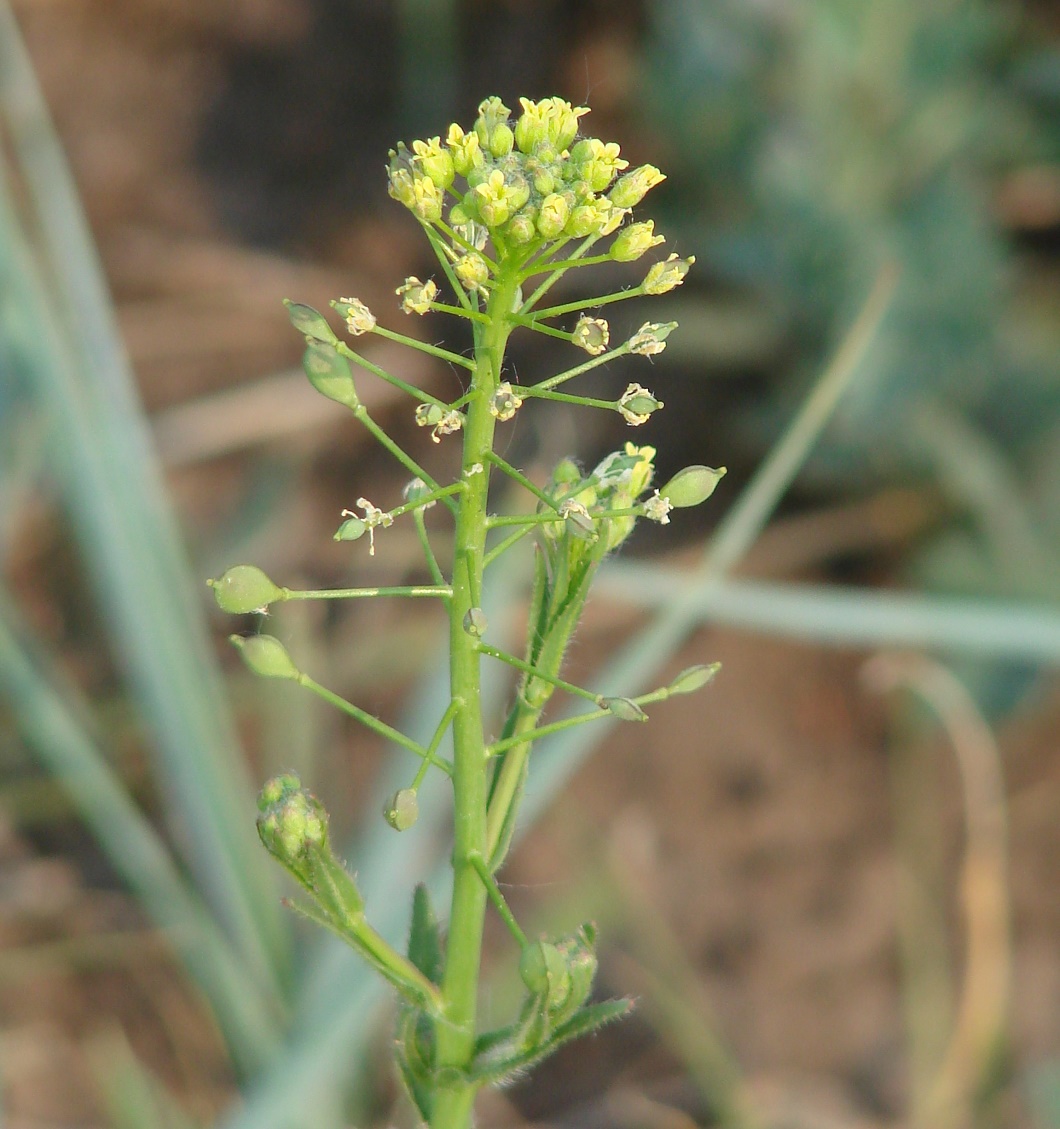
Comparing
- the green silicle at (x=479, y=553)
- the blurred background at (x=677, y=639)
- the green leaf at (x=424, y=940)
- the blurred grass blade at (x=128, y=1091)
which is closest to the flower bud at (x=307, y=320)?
the green silicle at (x=479, y=553)

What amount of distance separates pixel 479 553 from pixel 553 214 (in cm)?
25

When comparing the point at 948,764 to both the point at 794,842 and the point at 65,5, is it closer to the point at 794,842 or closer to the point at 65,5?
the point at 794,842

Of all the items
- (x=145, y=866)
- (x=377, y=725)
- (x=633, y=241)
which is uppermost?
(x=633, y=241)

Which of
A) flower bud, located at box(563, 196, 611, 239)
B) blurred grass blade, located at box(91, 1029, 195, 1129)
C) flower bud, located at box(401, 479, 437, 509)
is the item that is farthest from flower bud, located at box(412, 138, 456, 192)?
blurred grass blade, located at box(91, 1029, 195, 1129)

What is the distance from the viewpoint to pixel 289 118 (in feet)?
12.5

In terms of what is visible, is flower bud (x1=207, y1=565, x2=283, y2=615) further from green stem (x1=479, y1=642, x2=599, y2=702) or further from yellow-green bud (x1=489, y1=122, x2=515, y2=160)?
yellow-green bud (x1=489, y1=122, x2=515, y2=160)

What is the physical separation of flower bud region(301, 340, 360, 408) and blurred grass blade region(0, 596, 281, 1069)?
1.26 metres

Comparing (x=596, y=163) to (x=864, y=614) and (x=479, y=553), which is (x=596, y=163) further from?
(x=864, y=614)

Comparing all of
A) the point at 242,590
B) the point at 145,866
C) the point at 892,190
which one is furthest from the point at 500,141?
the point at 892,190

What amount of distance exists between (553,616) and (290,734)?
134 cm

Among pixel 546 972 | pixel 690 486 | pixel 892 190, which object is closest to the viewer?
pixel 546 972

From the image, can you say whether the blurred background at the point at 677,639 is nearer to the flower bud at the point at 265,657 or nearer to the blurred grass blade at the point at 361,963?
the blurred grass blade at the point at 361,963

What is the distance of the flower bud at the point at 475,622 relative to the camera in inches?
33.0

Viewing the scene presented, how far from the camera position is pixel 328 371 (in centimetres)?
91
